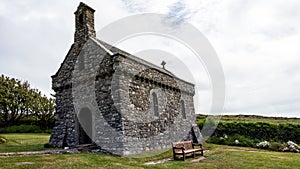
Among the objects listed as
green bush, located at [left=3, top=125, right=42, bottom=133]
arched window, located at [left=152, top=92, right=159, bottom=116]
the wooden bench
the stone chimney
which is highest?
the stone chimney

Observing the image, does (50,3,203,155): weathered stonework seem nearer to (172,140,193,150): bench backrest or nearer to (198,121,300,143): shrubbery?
(172,140,193,150): bench backrest

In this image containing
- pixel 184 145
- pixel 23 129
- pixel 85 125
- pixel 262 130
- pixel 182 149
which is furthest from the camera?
pixel 23 129

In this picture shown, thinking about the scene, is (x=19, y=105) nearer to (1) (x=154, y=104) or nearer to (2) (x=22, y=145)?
(2) (x=22, y=145)

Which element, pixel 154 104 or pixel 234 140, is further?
pixel 234 140

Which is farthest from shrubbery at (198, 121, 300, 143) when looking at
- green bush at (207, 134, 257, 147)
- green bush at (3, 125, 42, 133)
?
green bush at (3, 125, 42, 133)

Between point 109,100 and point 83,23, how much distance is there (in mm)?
5999

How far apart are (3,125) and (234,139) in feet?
106

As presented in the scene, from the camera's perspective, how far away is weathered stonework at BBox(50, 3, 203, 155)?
42.9ft

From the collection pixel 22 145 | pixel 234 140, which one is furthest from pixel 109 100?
pixel 234 140

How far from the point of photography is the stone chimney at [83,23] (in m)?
15.9

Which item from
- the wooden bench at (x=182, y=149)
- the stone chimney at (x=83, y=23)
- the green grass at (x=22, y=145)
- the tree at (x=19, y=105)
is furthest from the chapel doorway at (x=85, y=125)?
the tree at (x=19, y=105)

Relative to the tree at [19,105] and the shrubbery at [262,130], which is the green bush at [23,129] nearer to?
the tree at [19,105]

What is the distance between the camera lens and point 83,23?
16.2 m

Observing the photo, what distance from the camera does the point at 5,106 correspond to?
35406 millimetres
